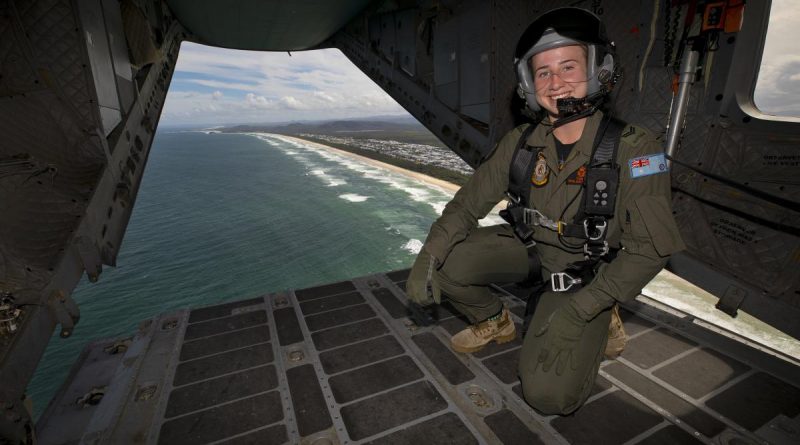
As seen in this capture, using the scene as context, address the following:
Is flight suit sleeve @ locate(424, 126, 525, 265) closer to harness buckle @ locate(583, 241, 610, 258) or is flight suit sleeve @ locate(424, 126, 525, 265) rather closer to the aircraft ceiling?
harness buckle @ locate(583, 241, 610, 258)

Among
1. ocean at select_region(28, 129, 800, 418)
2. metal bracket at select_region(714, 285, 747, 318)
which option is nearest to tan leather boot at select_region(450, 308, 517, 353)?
metal bracket at select_region(714, 285, 747, 318)

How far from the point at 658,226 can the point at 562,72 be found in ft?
3.91

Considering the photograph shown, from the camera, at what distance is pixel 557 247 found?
2771 millimetres

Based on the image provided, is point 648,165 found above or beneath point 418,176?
above

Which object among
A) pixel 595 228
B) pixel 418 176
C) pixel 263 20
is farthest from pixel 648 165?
pixel 418 176

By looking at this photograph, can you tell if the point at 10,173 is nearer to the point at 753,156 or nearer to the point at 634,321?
the point at 634,321

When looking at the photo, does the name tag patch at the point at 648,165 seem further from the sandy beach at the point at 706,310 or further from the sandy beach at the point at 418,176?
the sandy beach at the point at 418,176

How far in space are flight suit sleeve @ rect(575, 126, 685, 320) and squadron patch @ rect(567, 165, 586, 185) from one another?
238mm

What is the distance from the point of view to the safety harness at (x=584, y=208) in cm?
225

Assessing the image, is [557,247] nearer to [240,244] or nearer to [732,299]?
[732,299]

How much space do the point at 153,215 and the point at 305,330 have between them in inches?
1769

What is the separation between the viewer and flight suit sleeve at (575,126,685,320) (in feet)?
6.61

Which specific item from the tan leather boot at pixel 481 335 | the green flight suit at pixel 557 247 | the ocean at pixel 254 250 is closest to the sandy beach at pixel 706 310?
the ocean at pixel 254 250

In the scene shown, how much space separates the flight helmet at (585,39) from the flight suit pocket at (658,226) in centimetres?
80
